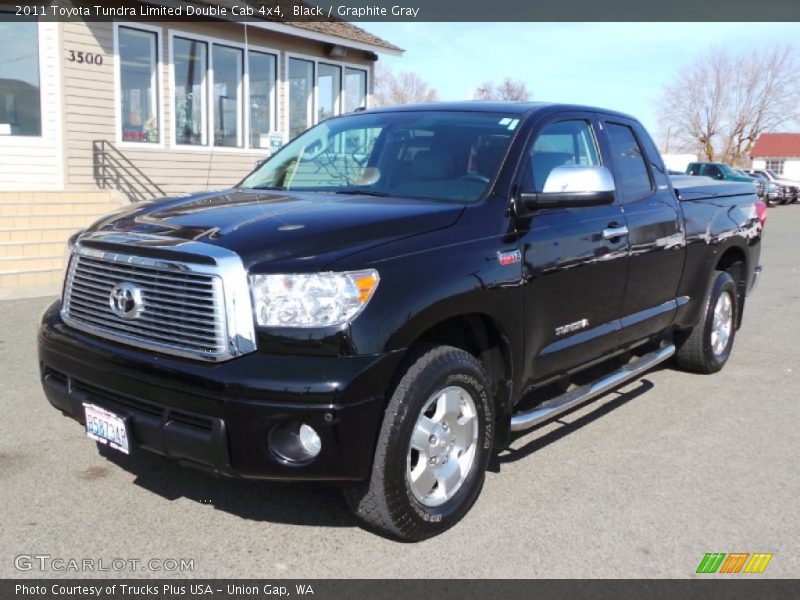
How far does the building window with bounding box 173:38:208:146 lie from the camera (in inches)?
562

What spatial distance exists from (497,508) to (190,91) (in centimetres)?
1261

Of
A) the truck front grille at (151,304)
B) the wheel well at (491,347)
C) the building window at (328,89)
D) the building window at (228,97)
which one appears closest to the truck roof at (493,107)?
the wheel well at (491,347)

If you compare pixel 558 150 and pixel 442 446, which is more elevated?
pixel 558 150

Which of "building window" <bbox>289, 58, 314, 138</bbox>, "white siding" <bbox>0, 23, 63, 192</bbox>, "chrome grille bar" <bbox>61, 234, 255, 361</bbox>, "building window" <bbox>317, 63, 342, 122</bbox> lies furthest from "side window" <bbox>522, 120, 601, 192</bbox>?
"building window" <bbox>317, 63, 342, 122</bbox>

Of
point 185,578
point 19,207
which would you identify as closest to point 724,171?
point 19,207

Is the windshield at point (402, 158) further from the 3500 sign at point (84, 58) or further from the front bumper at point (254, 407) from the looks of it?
the 3500 sign at point (84, 58)

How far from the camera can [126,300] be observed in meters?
3.24

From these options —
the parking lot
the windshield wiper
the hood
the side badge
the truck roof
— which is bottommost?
the parking lot

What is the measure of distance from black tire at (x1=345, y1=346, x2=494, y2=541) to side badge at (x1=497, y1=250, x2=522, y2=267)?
481 millimetres

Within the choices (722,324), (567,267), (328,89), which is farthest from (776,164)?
(567,267)

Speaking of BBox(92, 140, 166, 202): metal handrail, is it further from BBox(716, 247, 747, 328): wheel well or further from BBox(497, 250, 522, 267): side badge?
BBox(497, 250, 522, 267): side badge

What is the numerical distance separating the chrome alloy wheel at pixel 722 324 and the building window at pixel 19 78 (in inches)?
438

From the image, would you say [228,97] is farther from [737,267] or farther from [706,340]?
[706,340]

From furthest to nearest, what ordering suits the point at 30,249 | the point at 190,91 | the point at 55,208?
the point at 190,91 → the point at 55,208 → the point at 30,249
